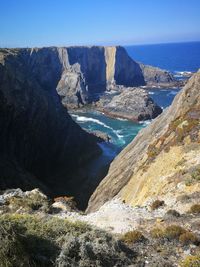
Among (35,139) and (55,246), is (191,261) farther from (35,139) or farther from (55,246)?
(35,139)

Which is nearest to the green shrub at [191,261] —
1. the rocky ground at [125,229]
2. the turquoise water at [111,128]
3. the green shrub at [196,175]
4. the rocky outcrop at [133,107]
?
the rocky ground at [125,229]

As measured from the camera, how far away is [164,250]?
55.7 feet

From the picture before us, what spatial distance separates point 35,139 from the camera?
266ft

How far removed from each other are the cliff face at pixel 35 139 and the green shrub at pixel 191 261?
43476 mm

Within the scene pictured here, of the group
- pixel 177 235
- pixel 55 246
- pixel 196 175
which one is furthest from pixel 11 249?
pixel 196 175

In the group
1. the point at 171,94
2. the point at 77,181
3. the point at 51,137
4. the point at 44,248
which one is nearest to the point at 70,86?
the point at 171,94

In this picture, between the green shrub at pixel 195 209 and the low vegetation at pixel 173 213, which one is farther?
the green shrub at pixel 195 209

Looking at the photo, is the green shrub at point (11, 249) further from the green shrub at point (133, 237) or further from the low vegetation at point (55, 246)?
the green shrub at point (133, 237)

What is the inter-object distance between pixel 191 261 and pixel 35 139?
6759cm

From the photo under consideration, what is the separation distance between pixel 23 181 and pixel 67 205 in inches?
1361

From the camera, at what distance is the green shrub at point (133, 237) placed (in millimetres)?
17609

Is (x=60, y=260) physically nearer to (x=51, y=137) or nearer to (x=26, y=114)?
(x=26, y=114)

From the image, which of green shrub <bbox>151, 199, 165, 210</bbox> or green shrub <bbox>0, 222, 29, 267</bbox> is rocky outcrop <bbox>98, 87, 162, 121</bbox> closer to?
green shrub <bbox>151, 199, 165, 210</bbox>

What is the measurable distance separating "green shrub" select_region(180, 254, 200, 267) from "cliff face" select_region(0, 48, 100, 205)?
43476 millimetres
